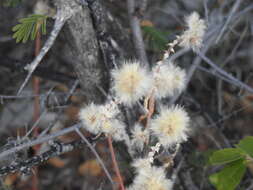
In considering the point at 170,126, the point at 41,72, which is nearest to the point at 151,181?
the point at 170,126

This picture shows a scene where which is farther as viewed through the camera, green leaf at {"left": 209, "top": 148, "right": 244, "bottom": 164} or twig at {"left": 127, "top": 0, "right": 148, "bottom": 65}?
twig at {"left": 127, "top": 0, "right": 148, "bottom": 65}

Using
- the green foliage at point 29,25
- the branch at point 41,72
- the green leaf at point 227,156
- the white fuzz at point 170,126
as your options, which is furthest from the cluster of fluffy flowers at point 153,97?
the branch at point 41,72

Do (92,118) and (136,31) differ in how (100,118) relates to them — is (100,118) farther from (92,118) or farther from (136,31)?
(136,31)

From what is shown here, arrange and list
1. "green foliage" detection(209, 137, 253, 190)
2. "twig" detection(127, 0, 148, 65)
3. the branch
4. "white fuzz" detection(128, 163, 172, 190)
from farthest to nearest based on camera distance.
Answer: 1. the branch
2. "twig" detection(127, 0, 148, 65)
3. "green foliage" detection(209, 137, 253, 190)
4. "white fuzz" detection(128, 163, 172, 190)

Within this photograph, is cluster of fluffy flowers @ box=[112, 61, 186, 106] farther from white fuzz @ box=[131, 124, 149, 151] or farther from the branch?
the branch

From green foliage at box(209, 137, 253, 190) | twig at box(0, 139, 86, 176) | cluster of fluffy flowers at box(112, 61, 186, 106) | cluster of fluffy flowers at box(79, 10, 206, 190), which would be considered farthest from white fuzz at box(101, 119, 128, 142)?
green foliage at box(209, 137, 253, 190)

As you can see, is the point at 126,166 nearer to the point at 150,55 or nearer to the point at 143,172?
the point at 143,172
